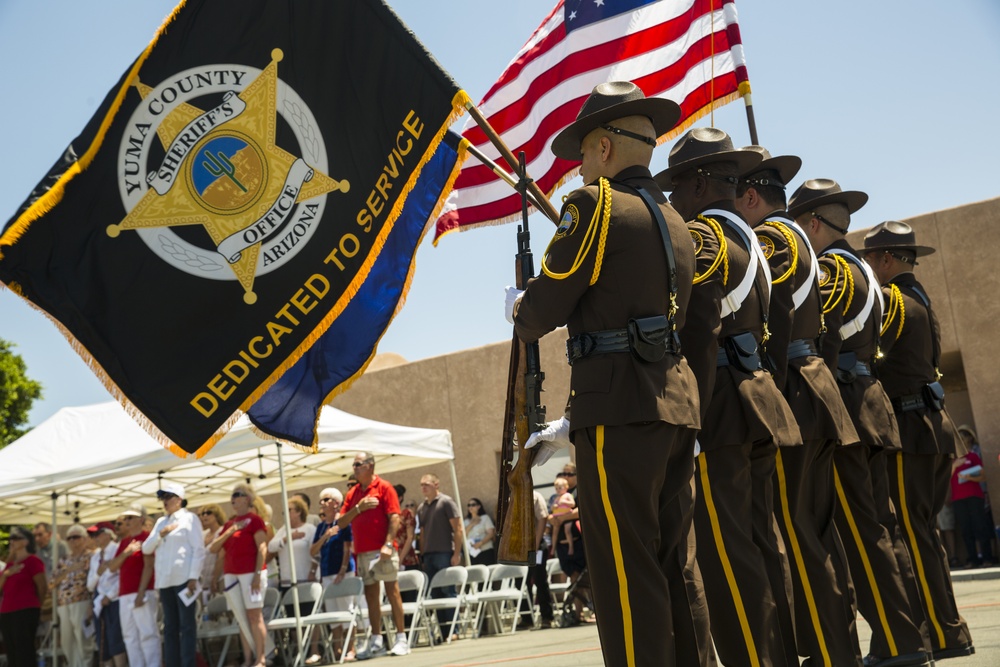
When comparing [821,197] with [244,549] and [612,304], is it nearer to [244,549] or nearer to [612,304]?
[612,304]

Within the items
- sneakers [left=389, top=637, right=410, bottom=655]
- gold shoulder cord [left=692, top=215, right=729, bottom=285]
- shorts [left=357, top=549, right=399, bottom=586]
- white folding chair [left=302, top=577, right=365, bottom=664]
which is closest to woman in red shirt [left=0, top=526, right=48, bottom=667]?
white folding chair [left=302, top=577, right=365, bottom=664]

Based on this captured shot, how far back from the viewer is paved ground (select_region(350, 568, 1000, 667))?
6.03m

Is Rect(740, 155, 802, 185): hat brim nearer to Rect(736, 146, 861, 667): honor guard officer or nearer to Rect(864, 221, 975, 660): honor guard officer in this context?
Rect(736, 146, 861, 667): honor guard officer

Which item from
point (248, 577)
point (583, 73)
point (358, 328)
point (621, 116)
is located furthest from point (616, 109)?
point (248, 577)

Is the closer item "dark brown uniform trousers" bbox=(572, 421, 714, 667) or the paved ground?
"dark brown uniform trousers" bbox=(572, 421, 714, 667)

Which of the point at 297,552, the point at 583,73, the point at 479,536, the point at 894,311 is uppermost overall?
the point at 583,73

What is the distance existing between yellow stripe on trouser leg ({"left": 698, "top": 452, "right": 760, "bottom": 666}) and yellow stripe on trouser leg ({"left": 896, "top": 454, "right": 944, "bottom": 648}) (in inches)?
74.2

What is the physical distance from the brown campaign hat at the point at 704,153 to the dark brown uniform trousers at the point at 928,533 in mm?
2125

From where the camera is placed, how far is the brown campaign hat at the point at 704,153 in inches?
182

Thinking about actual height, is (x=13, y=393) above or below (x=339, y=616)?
above

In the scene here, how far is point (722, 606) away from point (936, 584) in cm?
202

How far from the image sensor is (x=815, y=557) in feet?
15.3

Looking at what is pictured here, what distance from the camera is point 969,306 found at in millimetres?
15539

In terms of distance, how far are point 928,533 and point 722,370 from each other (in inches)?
81.5
